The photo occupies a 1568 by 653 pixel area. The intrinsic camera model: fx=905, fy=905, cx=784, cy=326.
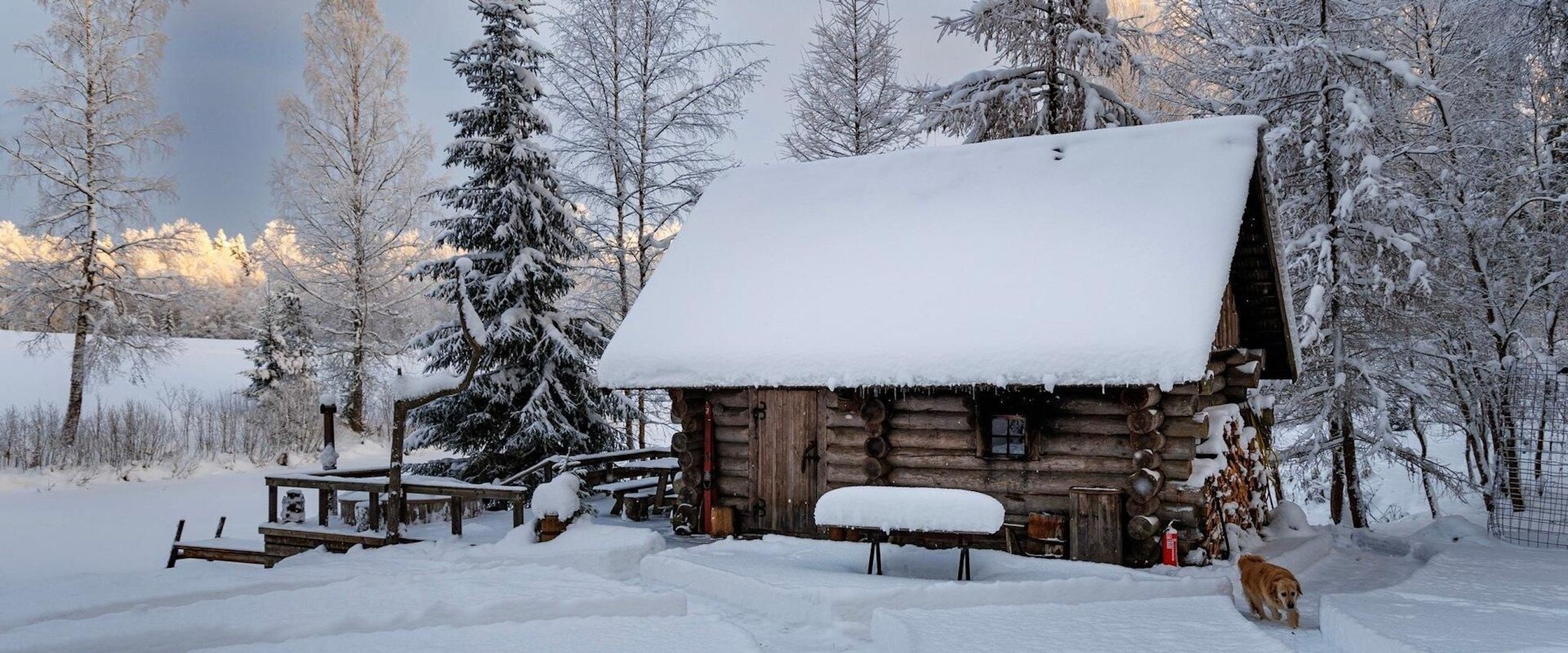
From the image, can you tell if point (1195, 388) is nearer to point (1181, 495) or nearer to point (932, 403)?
point (1181, 495)

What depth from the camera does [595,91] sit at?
62.9 feet

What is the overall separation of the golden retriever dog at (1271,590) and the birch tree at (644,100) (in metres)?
13.0

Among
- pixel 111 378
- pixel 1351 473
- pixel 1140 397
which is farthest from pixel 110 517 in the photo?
pixel 1351 473

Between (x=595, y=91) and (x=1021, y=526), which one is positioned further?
(x=595, y=91)

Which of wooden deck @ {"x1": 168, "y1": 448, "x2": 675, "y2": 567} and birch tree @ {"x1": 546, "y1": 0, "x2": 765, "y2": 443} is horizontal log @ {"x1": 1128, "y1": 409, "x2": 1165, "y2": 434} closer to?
wooden deck @ {"x1": 168, "y1": 448, "x2": 675, "y2": 567}

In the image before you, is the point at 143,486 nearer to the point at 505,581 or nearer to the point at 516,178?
the point at 516,178

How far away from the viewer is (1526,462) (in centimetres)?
1235

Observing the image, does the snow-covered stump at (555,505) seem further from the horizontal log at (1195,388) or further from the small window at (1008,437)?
the horizontal log at (1195,388)

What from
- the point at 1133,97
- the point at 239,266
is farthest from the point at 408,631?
the point at 239,266

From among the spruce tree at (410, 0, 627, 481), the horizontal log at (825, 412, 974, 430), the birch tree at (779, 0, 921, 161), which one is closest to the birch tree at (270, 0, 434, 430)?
the spruce tree at (410, 0, 627, 481)

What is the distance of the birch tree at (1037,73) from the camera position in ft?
54.7

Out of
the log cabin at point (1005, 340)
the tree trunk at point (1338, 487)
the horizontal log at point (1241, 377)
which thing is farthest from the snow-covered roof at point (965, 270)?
the tree trunk at point (1338, 487)

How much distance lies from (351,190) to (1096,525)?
820 inches

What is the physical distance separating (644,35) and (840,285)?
9524 millimetres
